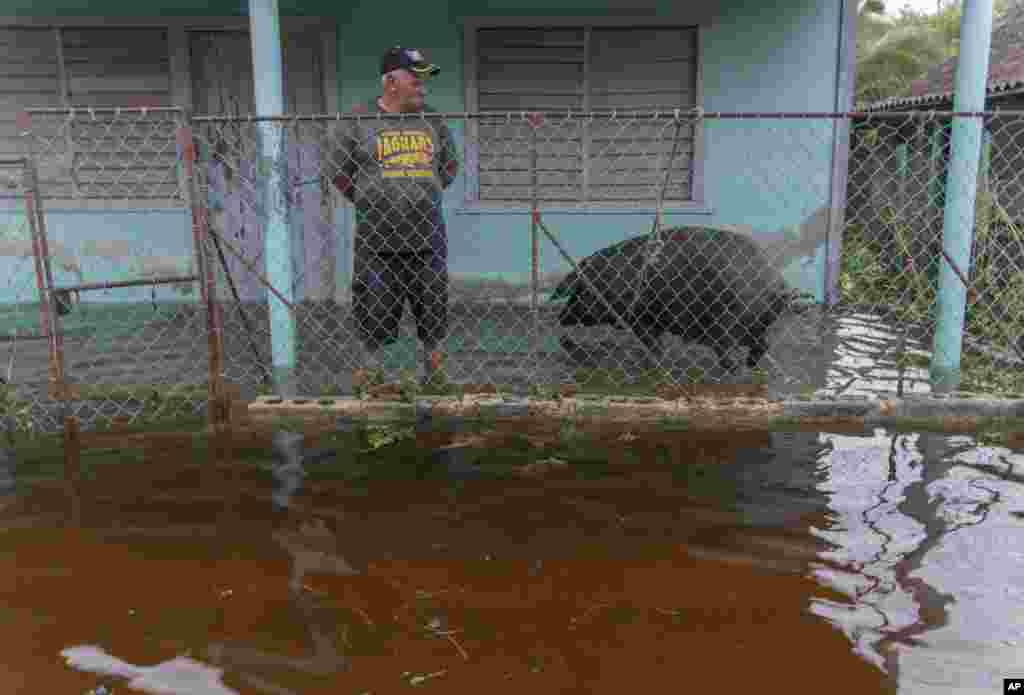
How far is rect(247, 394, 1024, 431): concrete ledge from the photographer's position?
419 centimetres

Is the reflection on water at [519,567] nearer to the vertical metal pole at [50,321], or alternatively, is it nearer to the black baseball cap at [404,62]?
the vertical metal pole at [50,321]

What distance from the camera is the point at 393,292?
4.75 m

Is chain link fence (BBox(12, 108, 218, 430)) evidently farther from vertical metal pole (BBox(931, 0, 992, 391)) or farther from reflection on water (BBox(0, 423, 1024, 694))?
vertical metal pole (BBox(931, 0, 992, 391))

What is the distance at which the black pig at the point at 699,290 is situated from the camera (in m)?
5.48

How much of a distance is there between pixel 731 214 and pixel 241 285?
490 cm

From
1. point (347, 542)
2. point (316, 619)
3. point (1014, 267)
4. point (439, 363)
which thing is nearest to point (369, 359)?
point (439, 363)

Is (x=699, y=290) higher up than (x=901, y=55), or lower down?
lower down

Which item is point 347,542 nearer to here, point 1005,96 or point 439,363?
point 439,363

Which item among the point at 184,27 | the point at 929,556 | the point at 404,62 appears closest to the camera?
the point at 929,556

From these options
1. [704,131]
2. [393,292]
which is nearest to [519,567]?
[393,292]

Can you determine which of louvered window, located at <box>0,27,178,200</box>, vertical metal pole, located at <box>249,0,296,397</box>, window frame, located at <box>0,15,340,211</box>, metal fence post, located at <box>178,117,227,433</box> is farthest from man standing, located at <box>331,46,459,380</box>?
louvered window, located at <box>0,27,178,200</box>

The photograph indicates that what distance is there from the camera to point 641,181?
7.94m

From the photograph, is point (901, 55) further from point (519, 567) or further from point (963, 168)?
point (519, 567)

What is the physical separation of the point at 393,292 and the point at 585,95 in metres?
3.99
